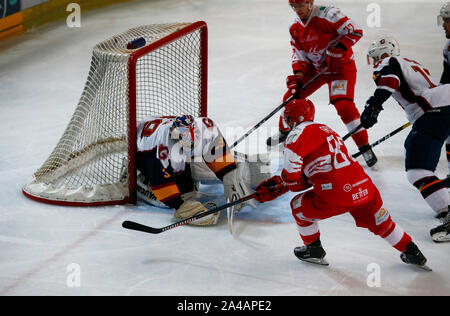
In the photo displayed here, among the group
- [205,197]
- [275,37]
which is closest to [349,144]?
[205,197]

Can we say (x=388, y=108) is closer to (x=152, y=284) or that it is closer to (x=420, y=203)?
(x=420, y=203)

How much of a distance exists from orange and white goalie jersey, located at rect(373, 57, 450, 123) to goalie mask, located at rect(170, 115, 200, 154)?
925 millimetres

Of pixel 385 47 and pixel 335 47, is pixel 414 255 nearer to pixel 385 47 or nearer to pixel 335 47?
Result: pixel 385 47

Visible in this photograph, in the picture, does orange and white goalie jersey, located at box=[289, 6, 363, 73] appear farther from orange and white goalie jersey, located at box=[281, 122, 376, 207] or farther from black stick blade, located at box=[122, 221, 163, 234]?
black stick blade, located at box=[122, 221, 163, 234]

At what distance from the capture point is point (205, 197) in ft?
12.6

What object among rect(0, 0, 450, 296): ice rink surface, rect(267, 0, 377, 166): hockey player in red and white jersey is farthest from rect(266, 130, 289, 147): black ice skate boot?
rect(267, 0, 377, 166): hockey player in red and white jersey

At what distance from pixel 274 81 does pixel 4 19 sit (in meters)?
3.05

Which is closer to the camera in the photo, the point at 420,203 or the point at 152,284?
the point at 152,284

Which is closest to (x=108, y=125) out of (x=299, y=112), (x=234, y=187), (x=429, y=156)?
(x=234, y=187)

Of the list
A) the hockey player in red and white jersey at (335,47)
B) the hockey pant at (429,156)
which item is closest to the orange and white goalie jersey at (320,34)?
the hockey player in red and white jersey at (335,47)

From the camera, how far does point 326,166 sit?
2832 millimetres

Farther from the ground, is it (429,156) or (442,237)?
(429,156)

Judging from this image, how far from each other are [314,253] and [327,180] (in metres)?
0.37

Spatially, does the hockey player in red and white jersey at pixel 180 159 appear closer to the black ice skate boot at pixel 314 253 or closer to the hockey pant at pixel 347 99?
the black ice skate boot at pixel 314 253
